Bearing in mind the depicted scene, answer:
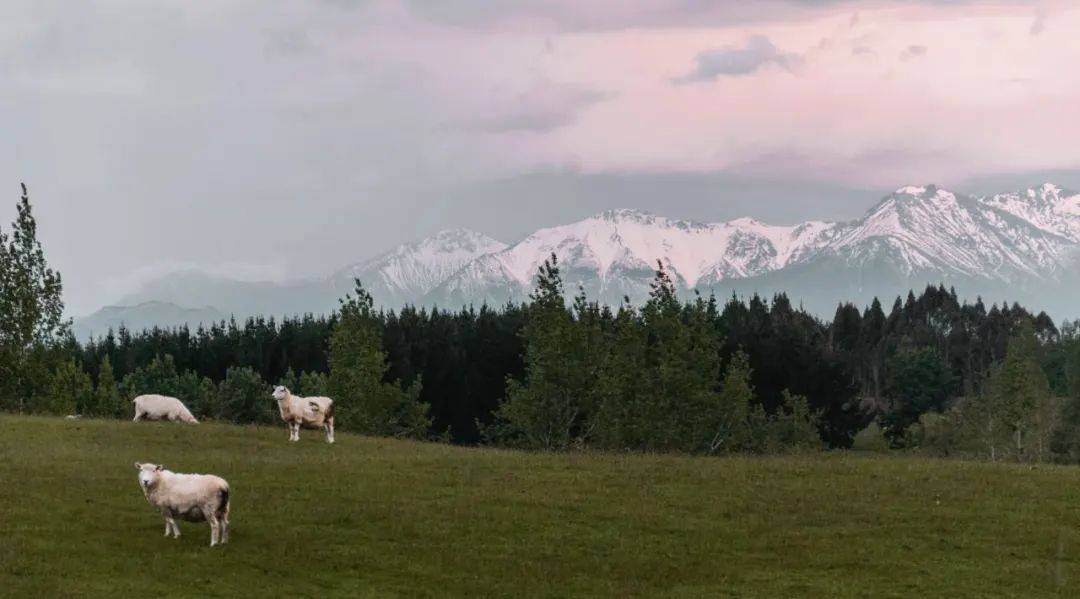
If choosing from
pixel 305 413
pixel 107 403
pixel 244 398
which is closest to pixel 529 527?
pixel 305 413

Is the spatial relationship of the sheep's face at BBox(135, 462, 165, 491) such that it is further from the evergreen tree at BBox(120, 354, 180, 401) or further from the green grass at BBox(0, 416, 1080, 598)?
the evergreen tree at BBox(120, 354, 180, 401)

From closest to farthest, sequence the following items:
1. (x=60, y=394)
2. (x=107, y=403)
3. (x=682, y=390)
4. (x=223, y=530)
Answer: (x=223, y=530), (x=682, y=390), (x=60, y=394), (x=107, y=403)

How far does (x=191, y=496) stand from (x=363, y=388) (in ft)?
191

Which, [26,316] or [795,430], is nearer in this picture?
[26,316]

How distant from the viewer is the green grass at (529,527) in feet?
99.7

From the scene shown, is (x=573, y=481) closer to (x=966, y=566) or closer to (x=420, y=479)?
(x=420, y=479)

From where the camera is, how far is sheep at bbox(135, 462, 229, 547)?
106 ft

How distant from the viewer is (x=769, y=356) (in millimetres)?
122438

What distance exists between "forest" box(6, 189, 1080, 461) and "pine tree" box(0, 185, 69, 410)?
0.34 ft

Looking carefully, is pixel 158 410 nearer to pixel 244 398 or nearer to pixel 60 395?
pixel 60 395

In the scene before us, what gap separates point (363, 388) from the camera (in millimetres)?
90312

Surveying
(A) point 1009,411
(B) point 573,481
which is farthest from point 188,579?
(A) point 1009,411

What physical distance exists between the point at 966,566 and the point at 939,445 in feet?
307

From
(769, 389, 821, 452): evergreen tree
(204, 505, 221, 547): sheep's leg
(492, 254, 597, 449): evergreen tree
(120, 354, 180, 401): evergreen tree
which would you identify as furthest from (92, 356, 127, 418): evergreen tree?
(204, 505, 221, 547): sheep's leg
